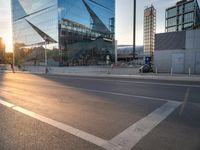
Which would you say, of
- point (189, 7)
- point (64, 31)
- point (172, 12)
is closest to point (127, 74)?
point (64, 31)

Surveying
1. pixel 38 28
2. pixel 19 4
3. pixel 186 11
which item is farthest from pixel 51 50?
pixel 186 11

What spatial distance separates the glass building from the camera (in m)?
55.9

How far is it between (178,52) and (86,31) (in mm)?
43584

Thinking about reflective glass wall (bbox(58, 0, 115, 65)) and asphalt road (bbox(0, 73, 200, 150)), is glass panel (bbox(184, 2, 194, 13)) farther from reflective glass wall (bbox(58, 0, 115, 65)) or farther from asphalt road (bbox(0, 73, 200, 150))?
asphalt road (bbox(0, 73, 200, 150))

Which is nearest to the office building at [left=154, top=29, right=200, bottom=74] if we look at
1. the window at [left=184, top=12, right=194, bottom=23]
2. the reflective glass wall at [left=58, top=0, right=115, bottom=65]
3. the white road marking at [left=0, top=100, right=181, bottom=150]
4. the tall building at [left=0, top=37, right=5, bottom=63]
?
the white road marking at [left=0, top=100, right=181, bottom=150]

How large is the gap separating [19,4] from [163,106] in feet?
251

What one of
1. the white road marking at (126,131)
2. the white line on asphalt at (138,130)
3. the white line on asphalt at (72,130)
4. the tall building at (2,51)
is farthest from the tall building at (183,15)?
the white line on asphalt at (72,130)

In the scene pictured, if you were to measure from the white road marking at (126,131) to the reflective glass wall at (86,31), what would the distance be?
51803 mm

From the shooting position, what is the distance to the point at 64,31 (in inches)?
2219

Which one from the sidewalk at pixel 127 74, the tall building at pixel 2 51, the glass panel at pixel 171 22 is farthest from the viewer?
the glass panel at pixel 171 22

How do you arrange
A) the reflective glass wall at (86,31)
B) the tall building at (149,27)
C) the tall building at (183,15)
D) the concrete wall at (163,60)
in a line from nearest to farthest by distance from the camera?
the concrete wall at (163,60), the reflective glass wall at (86,31), the tall building at (183,15), the tall building at (149,27)

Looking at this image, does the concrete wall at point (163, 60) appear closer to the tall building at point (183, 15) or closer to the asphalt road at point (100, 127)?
the asphalt road at point (100, 127)

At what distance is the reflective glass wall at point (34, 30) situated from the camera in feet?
185

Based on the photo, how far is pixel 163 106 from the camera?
6891 mm
